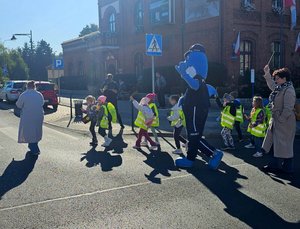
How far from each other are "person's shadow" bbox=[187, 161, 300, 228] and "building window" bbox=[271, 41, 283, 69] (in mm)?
19703

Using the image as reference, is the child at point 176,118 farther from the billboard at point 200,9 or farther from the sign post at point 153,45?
the billboard at point 200,9

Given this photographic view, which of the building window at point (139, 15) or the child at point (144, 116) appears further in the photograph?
the building window at point (139, 15)

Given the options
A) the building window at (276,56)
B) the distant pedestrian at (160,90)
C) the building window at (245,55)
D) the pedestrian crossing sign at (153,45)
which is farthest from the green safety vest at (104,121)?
the building window at (276,56)

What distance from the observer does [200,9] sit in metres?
24.1

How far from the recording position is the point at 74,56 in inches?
1697

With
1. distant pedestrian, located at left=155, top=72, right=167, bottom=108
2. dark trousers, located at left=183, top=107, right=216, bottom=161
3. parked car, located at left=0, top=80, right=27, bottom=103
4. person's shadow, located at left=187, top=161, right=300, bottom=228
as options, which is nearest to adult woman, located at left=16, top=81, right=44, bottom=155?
dark trousers, located at left=183, top=107, right=216, bottom=161

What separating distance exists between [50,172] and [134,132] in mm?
5065

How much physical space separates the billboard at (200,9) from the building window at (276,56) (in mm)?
4878

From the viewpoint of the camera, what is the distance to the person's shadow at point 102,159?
750 cm

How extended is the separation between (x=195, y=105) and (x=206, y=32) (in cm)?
1750

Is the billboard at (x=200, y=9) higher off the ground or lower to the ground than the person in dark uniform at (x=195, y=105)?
higher

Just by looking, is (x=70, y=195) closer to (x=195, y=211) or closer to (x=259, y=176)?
(x=195, y=211)

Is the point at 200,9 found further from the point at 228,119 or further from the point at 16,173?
the point at 16,173

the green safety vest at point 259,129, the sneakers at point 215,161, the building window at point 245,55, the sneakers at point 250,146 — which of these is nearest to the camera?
the sneakers at point 215,161
